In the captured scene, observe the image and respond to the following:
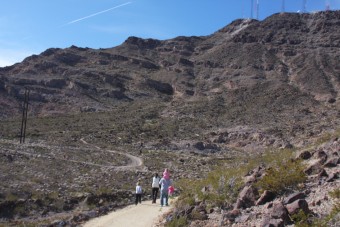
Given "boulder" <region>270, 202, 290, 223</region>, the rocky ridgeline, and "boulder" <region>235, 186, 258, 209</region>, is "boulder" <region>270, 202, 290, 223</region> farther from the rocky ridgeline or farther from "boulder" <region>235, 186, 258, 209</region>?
"boulder" <region>235, 186, 258, 209</region>

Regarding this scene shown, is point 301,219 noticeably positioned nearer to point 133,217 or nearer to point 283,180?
point 283,180

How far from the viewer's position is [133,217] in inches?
558

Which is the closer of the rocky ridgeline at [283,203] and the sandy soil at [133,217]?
the rocky ridgeline at [283,203]

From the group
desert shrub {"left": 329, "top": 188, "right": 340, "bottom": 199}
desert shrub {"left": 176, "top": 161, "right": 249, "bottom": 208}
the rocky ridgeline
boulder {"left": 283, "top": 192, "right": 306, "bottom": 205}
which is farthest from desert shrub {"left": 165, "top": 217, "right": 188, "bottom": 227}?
desert shrub {"left": 329, "top": 188, "right": 340, "bottom": 199}

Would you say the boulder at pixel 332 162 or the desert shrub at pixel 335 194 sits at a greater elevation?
the boulder at pixel 332 162

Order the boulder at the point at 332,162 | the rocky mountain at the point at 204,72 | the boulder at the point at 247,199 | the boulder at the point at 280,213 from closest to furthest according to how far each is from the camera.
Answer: the boulder at the point at 280,213 → the boulder at the point at 247,199 → the boulder at the point at 332,162 → the rocky mountain at the point at 204,72

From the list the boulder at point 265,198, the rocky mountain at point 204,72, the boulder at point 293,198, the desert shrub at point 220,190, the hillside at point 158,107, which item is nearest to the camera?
the boulder at point 293,198

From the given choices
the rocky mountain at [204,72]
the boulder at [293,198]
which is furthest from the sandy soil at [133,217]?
the rocky mountain at [204,72]

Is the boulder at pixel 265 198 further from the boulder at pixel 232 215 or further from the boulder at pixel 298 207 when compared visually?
the boulder at pixel 298 207

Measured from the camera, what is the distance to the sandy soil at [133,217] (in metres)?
13.3

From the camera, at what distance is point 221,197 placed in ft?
36.3

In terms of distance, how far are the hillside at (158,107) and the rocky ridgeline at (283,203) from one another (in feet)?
15.1

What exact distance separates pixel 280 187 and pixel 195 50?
10077cm

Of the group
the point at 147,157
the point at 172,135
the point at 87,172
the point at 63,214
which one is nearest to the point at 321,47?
the point at 172,135
